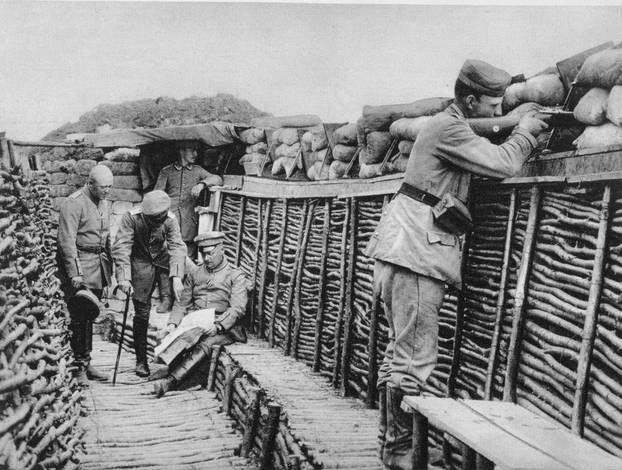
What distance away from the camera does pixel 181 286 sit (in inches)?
221

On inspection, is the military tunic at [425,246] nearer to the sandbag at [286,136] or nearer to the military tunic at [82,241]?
the military tunic at [82,241]

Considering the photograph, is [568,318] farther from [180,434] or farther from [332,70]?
[180,434]

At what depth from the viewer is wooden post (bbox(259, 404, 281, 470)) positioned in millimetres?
3625

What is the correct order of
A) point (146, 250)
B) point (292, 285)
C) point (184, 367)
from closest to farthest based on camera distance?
1. point (184, 367)
2. point (292, 285)
3. point (146, 250)

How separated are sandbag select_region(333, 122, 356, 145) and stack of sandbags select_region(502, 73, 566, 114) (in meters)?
1.86

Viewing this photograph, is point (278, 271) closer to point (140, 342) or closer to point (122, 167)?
point (140, 342)

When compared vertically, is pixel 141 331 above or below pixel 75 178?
below

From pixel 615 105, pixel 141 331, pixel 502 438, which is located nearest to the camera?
pixel 502 438

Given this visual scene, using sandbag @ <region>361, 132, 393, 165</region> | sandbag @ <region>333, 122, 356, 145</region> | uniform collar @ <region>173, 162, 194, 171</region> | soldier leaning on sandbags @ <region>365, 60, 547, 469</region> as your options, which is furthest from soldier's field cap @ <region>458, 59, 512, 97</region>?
uniform collar @ <region>173, 162, 194, 171</region>

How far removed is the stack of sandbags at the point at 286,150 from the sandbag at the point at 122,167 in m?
2.17

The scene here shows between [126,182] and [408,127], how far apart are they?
4.99m

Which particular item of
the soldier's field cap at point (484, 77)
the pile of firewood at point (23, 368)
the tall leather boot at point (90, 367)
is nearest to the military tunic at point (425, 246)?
the soldier's field cap at point (484, 77)

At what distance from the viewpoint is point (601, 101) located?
250 cm

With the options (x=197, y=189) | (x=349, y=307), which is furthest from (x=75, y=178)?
(x=349, y=307)
